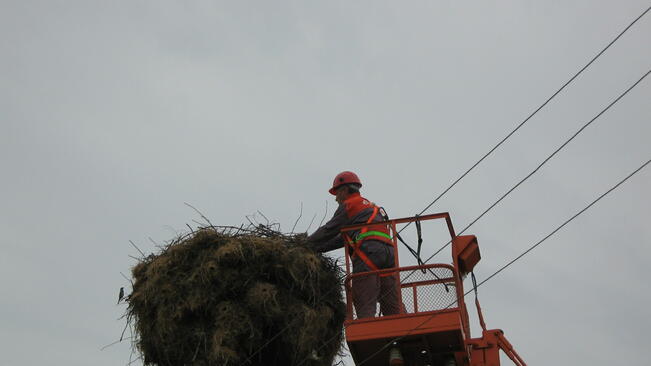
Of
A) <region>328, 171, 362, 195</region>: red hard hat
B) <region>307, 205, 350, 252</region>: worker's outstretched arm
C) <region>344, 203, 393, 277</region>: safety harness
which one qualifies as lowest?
<region>344, 203, 393, 277</region>: safety harness

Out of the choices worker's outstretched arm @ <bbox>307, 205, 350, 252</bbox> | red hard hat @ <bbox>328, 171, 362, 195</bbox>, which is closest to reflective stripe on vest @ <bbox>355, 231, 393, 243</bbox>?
worker's outstretched arm @ <bbox>307, 205, 350, 252</bbox>

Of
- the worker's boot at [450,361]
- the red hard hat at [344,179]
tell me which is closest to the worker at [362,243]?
the red hard hat at [344,179]

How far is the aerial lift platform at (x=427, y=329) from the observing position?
1136cm

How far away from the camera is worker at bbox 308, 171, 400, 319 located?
11.9 m

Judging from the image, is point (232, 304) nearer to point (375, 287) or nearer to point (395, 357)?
point (375, 287)

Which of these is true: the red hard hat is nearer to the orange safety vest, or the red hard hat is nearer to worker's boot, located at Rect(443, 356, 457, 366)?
the orange safety vest

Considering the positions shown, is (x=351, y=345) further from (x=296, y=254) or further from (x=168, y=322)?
(x=168, y=322)

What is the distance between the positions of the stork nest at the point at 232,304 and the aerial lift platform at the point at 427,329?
52cm

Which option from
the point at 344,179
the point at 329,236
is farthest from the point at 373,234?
the point at 344,179

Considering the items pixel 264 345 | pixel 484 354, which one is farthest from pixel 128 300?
pixel 484 354

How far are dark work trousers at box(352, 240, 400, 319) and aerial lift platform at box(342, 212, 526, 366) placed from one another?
0.09 m

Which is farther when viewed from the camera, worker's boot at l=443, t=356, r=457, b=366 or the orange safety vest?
the orange safety vest

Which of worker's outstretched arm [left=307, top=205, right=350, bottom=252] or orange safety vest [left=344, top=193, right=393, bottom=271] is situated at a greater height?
worker's outstretched arm [left=307, top=205, right=350, bottom=252]

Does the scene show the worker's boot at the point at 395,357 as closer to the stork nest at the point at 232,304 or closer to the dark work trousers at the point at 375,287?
the dark work trousers at the point at 375,287
